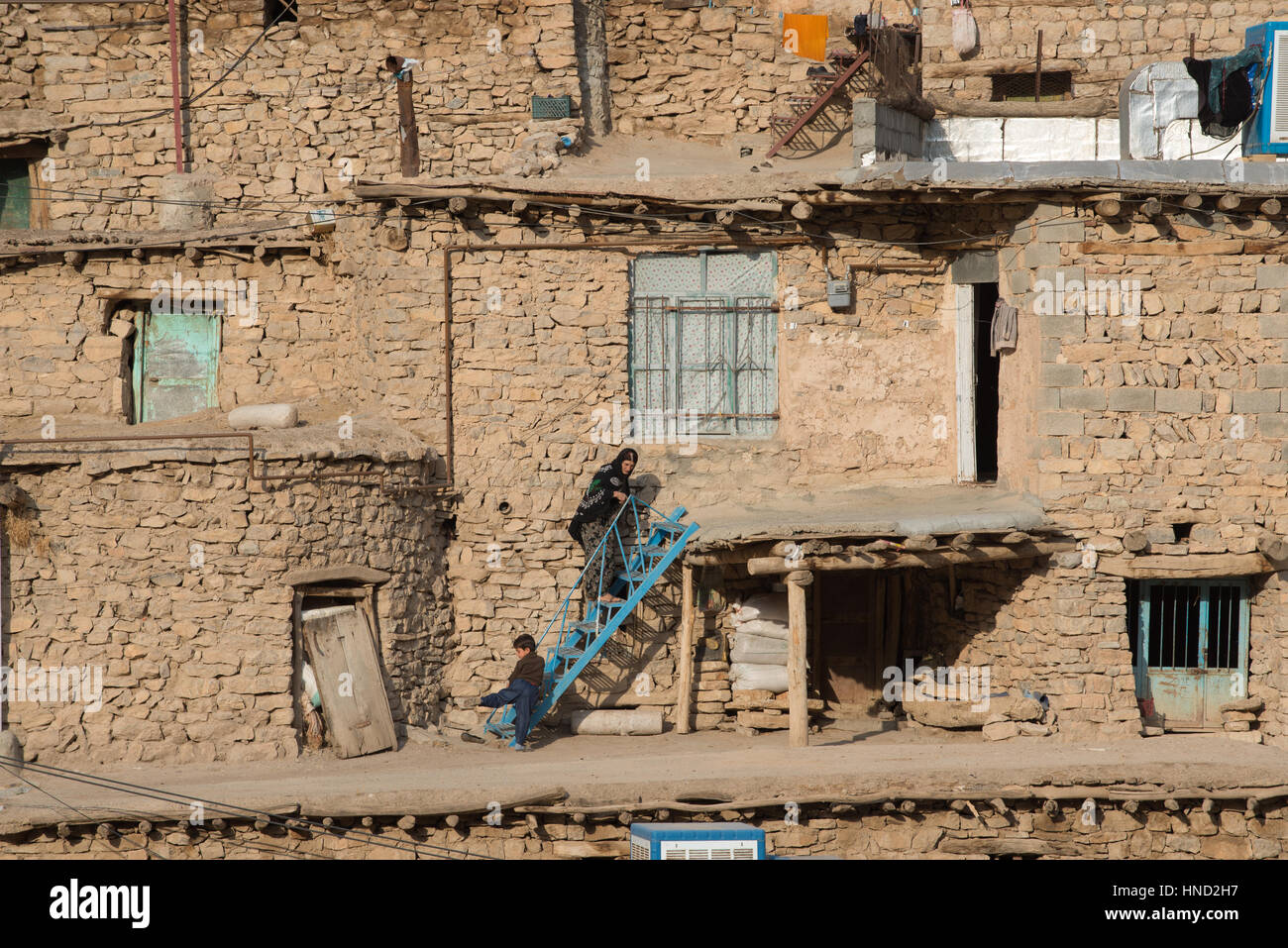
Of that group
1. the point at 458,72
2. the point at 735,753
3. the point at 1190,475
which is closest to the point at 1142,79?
the point at 1190,475

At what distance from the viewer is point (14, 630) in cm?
1412

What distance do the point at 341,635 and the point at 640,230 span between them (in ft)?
16.5

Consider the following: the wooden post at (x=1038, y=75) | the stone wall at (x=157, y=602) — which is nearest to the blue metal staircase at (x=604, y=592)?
the stone wall at (x=157, y=602)

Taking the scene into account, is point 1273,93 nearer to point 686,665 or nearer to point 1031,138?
point 1031,138

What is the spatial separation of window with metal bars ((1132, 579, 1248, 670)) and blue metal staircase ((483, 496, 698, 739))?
4.58 metres

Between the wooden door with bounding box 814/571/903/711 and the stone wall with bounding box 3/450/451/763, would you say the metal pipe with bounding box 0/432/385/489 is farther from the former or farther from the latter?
the wooden door with bounding box 814/571/903/711

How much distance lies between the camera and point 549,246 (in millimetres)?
15398

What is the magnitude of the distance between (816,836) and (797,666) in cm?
170

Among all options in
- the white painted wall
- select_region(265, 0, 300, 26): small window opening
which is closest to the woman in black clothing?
the white painted wall

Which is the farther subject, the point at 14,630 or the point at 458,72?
the point at 458,72

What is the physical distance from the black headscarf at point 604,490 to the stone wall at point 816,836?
3.33 metres

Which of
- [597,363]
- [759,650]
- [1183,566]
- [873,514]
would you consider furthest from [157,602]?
[1183,566]

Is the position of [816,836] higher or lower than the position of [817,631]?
lower

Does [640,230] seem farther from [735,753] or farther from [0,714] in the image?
[0,714]
